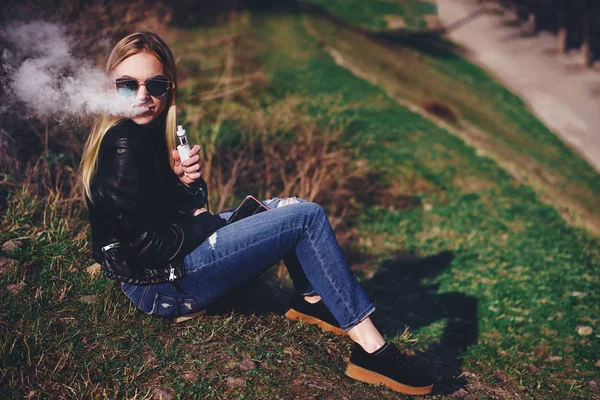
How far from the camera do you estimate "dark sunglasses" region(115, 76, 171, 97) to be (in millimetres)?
2572

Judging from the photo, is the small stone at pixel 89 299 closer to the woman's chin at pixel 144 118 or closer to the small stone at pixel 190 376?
the small stone at pixel 190 376

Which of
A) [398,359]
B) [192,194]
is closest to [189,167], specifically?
[192,194]

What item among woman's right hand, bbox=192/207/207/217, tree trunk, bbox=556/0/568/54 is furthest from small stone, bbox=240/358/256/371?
tree trunk, bbox=556/0/568/54

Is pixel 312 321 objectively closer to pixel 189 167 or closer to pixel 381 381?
pixel 381 381

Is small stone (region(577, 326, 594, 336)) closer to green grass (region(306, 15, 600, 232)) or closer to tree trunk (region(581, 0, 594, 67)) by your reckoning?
green grass (region(306, 15, 600, 232))

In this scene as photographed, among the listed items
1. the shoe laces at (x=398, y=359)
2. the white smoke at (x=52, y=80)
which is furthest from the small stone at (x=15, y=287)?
the shoe laces at (x=398, y=359)

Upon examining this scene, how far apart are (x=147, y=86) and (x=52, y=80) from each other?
1.07 m

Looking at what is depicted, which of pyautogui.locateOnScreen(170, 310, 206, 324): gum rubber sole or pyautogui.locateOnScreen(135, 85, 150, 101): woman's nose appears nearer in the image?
pyautogui.locateOnScreen(135, 85, 150, 101): woman's nose

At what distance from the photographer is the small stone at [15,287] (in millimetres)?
2943

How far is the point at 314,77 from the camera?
973cm

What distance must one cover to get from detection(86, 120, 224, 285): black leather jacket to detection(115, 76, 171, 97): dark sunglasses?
16 centimetres

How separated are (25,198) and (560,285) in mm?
4502

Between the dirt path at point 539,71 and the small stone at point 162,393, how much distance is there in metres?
10.7

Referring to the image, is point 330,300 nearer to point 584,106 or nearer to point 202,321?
point 202,321
